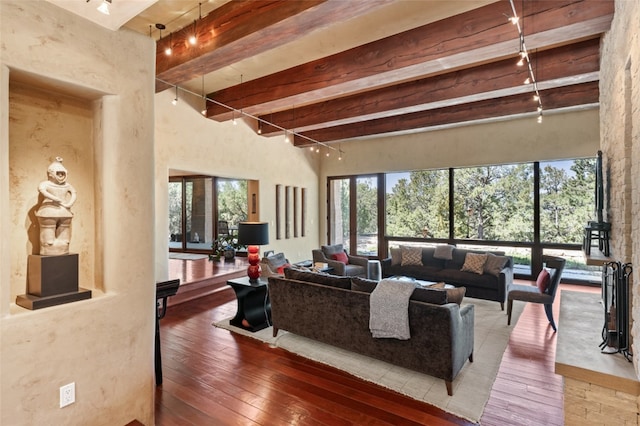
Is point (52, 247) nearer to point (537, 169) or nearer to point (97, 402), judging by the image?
point (97, 402)

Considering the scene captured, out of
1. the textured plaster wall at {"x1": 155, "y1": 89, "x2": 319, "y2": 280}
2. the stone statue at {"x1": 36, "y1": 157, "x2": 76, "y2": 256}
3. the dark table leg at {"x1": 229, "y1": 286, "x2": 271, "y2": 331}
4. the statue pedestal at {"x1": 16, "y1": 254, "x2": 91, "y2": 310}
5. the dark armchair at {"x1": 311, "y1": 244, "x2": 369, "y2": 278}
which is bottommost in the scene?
the dark table leg at {"x1": 229, "y1": 286, "x2": 271, "y2": 331}

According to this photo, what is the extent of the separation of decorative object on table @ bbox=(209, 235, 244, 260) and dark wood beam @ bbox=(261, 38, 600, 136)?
3733mm

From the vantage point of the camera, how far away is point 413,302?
2.97 metres

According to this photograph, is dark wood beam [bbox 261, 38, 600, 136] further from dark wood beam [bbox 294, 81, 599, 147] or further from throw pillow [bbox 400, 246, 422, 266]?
throw pillow [bbox 400, 246, 422, 266]

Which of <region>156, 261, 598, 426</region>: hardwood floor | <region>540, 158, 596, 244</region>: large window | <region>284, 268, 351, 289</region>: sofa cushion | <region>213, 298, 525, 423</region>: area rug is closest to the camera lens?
<region>156, 261, 598, 426</region>: hardwood floor

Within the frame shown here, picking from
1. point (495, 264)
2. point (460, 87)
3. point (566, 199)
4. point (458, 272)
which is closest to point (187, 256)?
point (458, 272)

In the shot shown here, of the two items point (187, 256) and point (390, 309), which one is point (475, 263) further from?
point (187, 256)

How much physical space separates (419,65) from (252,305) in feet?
12.5

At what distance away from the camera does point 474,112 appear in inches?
243

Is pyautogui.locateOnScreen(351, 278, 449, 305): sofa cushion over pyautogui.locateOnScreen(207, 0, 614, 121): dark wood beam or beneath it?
beneath

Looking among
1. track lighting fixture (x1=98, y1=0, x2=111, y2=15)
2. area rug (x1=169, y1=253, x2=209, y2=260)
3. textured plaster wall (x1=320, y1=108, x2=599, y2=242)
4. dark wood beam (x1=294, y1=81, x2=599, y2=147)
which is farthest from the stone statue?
textured plaster wall (x1=320, y1=108, x2=599, y2=242)

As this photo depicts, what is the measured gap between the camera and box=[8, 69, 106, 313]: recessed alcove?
2.06m

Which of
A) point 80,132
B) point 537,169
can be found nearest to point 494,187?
point 537,169

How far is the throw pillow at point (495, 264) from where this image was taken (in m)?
5.45
